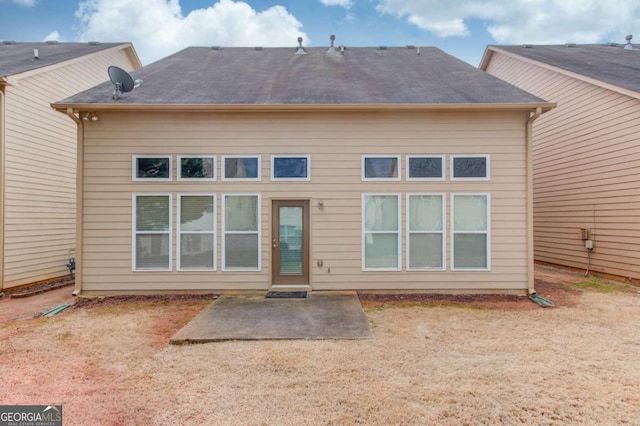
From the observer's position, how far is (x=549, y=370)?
312 cm

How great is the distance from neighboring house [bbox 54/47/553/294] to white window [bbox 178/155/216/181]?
2 cm

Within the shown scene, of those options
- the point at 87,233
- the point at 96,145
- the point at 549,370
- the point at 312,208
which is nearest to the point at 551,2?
the point at 312,208

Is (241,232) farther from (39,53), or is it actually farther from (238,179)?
(39,53)

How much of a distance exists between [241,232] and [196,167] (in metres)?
1.50

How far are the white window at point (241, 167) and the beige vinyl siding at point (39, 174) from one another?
183 inches

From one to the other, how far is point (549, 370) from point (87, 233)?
7288 mm

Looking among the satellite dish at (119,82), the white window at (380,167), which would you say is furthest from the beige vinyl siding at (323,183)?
the satellite dish at (119,82)

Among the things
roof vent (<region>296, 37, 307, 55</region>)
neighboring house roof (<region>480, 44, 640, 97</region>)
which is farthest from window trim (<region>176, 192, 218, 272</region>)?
neighboring house roof (<region>480, 44, 640, 97</region>)

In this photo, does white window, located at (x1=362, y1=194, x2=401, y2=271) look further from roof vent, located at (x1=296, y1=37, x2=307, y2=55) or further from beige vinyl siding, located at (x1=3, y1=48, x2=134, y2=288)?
beige vinyl siding, located at (x1=3, y1=48, x2=134, y2=288)

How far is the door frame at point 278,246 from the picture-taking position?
609 centimetres

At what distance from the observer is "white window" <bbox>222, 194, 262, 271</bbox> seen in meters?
6.03

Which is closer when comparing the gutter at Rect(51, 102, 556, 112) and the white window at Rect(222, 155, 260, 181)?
the gutter at Rect(51, 102, 556, 112)

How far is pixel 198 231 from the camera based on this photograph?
603 cm

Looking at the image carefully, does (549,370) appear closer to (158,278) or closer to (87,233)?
(158,278)
